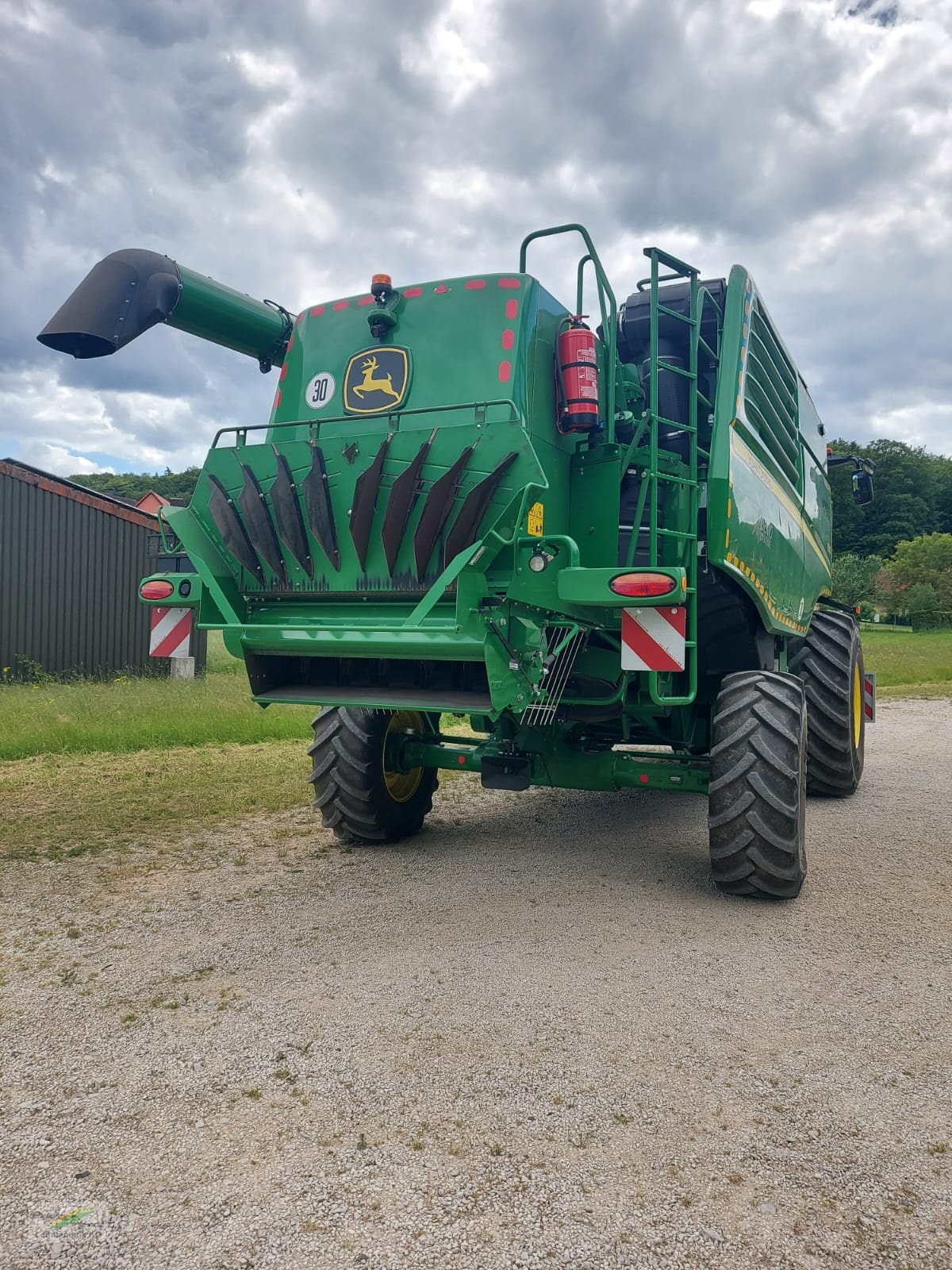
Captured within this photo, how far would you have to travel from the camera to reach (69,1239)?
2.01 meters

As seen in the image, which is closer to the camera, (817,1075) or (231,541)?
(817,1075)

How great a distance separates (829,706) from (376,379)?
4.41 m

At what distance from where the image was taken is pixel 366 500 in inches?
164

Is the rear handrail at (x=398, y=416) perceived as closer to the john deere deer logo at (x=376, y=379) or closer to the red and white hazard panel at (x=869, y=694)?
the john deere deer logo at (x=376, y=379)

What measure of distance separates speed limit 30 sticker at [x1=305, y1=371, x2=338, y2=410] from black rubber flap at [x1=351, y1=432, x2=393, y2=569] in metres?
0.92

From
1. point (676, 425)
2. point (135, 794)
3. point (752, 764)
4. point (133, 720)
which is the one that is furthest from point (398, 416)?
point (133, 720)

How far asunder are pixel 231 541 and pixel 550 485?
1.62m

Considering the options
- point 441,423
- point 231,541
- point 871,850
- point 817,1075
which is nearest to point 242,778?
point 231,541

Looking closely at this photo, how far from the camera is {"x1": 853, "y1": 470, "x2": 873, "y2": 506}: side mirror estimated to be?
8859 millimetres

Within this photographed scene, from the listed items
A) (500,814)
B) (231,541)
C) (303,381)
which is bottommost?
(500,814)

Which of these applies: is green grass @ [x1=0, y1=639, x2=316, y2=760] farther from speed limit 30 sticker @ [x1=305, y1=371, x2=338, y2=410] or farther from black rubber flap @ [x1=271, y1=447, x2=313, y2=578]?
black rubber flap @ [x1=271, y1=447, x2=313, y2=578]

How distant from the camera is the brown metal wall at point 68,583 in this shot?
599 inches

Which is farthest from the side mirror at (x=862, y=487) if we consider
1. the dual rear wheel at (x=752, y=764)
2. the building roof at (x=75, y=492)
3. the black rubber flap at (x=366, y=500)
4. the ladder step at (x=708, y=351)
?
the building roof at (x=75, y=492)

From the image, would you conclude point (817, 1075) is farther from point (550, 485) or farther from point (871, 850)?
point (871, 850)
